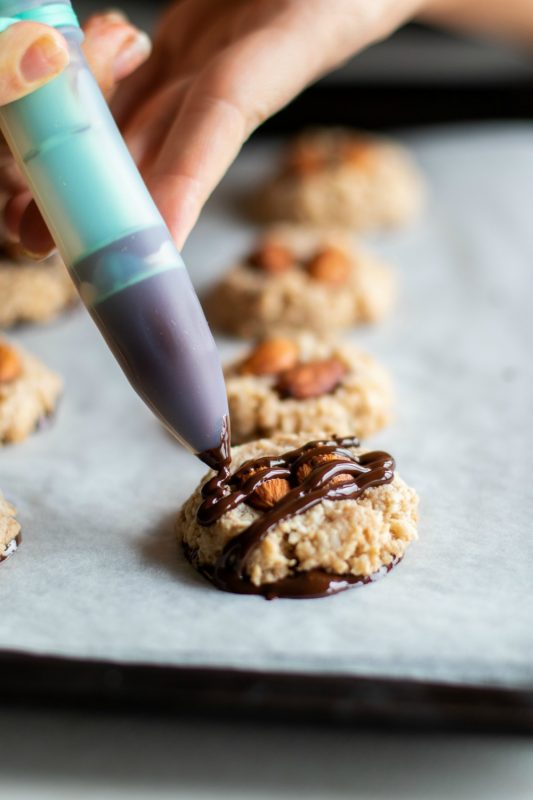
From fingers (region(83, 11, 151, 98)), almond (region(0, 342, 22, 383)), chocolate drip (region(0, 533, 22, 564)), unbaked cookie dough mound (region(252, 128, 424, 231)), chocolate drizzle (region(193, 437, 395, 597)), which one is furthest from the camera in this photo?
unbaked cookie dough mound (region(252, 128, 424, 231))

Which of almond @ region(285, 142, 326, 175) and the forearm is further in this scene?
almond @ region(285, 142, 326, 175)

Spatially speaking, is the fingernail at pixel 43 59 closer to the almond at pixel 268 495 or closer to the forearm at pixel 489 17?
the almond at pixel 268 495

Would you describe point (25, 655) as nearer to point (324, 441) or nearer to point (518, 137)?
point (324, 441)

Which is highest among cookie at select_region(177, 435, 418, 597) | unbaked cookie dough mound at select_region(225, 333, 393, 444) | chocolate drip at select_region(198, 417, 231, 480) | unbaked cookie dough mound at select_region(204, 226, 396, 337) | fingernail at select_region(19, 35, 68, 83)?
fingernail at select_region(19, 35, 68, 83)

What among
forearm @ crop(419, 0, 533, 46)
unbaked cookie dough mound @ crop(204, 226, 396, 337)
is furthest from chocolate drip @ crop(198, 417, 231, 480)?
forearm @ crop(419, 0, 533, 46)

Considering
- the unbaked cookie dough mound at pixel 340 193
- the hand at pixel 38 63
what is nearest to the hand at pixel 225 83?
the hand at pixel 38 63

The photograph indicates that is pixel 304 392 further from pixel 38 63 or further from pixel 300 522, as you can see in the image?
pixel 38 63

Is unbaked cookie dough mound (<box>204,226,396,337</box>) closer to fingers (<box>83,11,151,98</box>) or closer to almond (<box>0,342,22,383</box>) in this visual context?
almond (<box>0,342,22,383</box>)

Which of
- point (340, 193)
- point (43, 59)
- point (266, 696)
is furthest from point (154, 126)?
point (340, 193)
